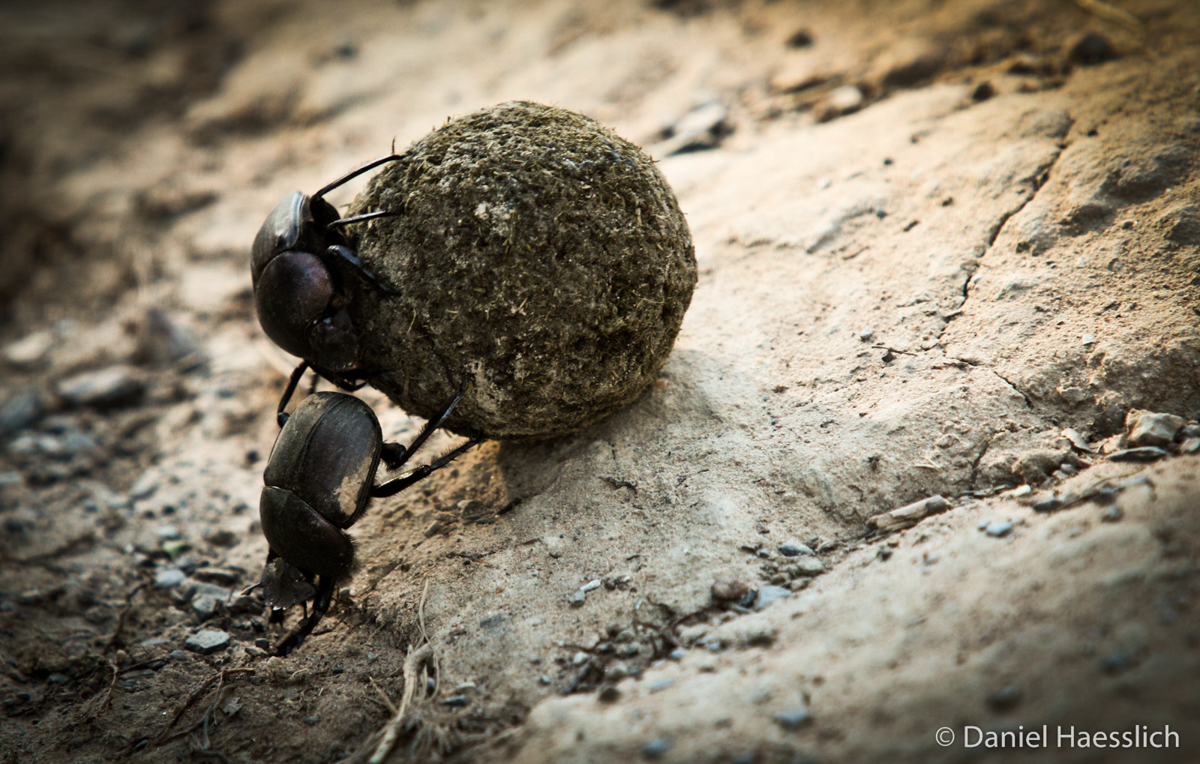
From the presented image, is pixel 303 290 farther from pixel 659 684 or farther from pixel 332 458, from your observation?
pixel 659 684

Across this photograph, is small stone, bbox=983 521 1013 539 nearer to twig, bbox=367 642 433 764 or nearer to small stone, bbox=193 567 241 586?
twig, bbox=367 642 433 764

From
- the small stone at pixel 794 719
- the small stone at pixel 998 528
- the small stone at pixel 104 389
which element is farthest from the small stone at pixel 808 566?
the small stone at pixel 104 389

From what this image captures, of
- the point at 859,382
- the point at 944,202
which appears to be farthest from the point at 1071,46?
the point at 859,382

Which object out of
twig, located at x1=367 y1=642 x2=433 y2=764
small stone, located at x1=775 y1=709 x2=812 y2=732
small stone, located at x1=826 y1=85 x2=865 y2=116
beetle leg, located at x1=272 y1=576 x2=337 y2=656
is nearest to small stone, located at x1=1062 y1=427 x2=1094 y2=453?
small stone, located at x1=775 y1=709 x2=812 y2=732

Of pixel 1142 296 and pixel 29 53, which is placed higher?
pixel 29 53

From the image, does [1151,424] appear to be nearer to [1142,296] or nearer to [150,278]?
[1142,296]

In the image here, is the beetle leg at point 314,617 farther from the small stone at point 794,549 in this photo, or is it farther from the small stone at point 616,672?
the small stone at point 794,549
